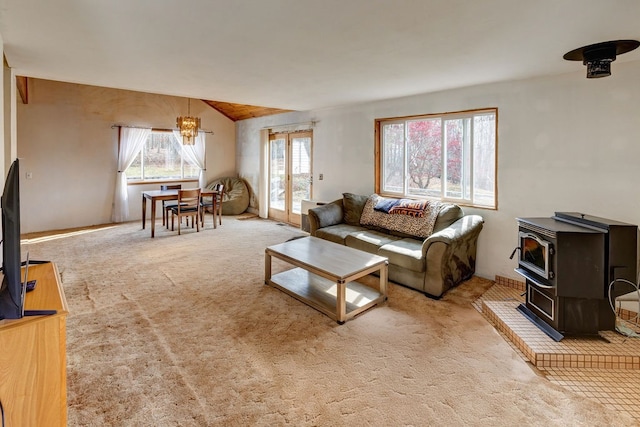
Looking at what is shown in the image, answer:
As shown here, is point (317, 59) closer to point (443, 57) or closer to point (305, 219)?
point (443, 57)

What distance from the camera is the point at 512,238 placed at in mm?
3834

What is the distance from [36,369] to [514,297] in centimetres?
374

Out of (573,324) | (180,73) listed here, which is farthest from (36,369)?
(573,324)

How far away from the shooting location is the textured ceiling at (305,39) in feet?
6.64

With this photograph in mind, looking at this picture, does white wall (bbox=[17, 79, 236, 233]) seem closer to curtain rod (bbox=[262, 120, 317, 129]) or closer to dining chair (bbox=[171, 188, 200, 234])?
dining chair (bbox=[171, 188, 200, 234])

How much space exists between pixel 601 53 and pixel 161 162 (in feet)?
25.3

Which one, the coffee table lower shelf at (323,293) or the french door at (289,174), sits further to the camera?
the french door at (289,174)

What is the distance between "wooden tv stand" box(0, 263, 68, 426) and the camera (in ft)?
4.34

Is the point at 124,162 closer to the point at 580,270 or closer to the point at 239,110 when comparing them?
the point at 239,110

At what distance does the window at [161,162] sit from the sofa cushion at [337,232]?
Result: 4815 millimetres

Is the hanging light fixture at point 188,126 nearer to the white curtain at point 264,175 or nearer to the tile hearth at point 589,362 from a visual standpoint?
the white curtain at point 264,175

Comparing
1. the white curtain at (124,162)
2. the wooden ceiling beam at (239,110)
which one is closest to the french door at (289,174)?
the wooden ceiling beam at (239,110)

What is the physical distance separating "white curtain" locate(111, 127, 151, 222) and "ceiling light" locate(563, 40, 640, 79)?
7306mm

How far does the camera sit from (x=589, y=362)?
235 centimetres
